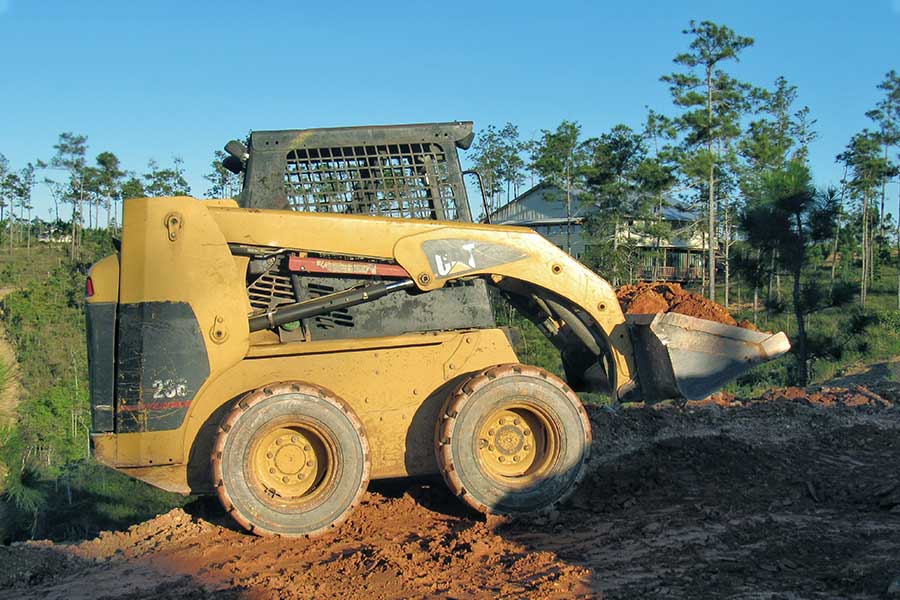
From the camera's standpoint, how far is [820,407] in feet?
31.2

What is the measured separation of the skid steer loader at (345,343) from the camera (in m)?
5.80

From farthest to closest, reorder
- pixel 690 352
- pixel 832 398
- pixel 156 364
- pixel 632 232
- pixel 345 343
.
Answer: pixel 632 232 → pixel 832 398 → pixel 690 352 → pixel 345 343 → pixel 156 364

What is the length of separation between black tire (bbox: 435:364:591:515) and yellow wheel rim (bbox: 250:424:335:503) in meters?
0.84

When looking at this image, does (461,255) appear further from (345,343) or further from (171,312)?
(171,312)

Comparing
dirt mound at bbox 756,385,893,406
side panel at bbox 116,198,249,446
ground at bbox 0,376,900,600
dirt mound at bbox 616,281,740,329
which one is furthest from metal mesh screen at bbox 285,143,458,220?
dirt mound at bbox 756,385,893,406

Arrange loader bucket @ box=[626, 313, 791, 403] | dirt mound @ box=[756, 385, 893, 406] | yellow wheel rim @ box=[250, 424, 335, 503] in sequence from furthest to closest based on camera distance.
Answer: dirt mound @ box=[756, 385, 893, 406]
loader bucket @ box=[626, 313, 791, 403]
yellow wheel rim @ box=[250, 424, 335, 503]

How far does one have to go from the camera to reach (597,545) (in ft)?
17.6

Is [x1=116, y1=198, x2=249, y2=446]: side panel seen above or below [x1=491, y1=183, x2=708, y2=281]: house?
below

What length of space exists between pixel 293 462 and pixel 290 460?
26mm

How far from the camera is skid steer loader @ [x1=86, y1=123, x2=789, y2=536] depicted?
19.0 feet

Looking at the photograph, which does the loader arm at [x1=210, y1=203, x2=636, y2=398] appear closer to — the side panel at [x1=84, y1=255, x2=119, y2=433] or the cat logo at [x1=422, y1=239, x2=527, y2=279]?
the cat logo at [x1=422, y1=239, x2=527, y2=279]

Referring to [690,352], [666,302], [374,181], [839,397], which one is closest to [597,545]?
[690,352]

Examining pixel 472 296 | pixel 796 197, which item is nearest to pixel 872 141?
pixel 796 197

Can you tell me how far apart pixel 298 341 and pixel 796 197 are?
14.4 meters
